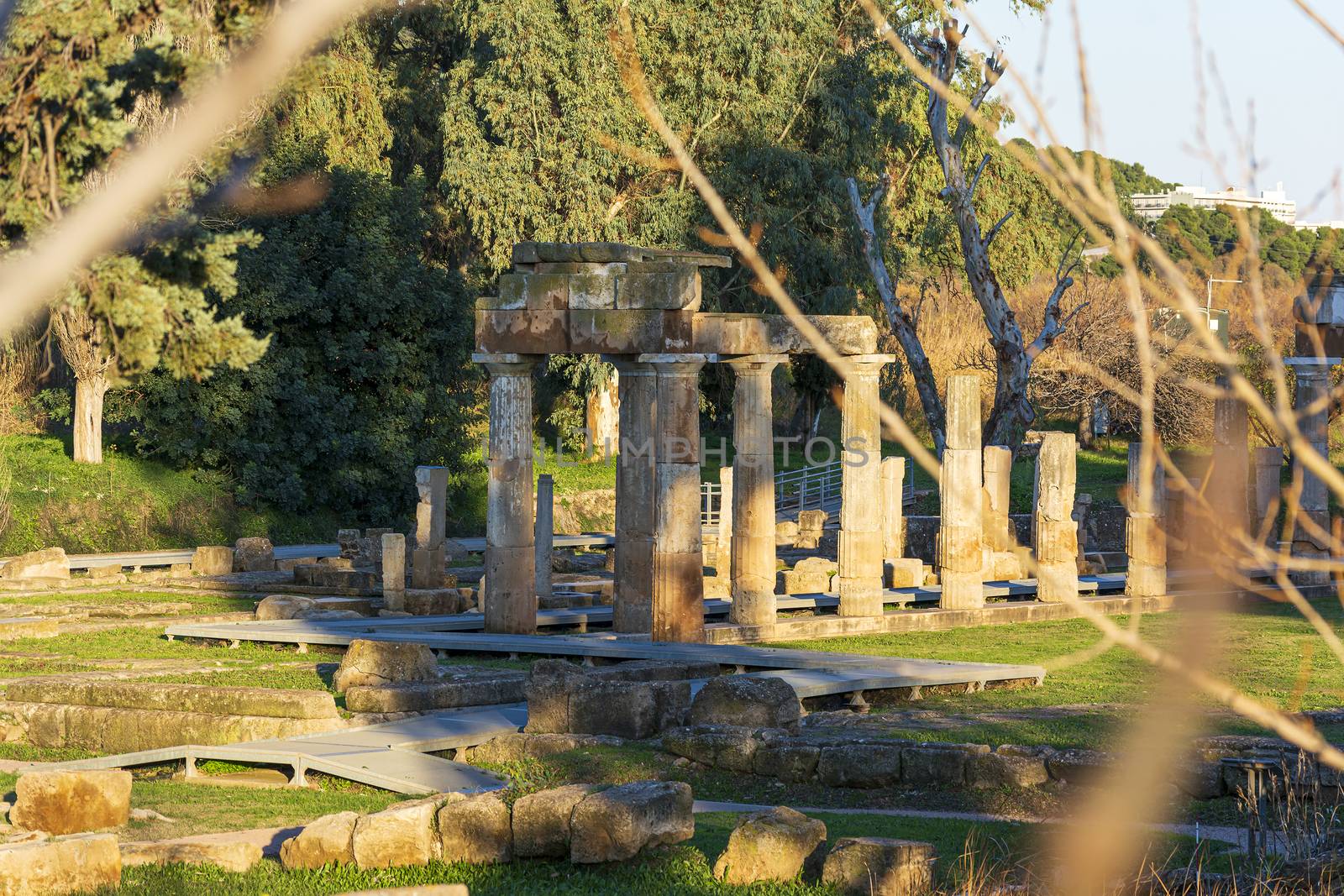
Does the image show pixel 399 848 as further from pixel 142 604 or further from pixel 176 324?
pixel 142 604

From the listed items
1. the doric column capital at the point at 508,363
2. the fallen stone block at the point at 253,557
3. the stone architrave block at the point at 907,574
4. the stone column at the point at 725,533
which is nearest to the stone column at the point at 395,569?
the doric column capital at the point at 508,363

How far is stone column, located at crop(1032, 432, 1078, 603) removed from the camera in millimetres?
27578

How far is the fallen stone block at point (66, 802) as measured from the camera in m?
11.4

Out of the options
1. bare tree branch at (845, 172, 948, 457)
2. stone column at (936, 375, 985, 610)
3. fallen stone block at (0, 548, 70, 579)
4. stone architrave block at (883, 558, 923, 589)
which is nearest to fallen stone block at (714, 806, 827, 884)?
stone column at (936, 375, 985, 610)

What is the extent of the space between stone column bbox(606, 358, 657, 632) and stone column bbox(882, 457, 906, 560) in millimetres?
8881

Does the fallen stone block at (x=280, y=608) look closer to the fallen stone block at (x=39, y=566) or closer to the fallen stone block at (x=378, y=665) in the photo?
the fallen stone block at (x=39, y=566)

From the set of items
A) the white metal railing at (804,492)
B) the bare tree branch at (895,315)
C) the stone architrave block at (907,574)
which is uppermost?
the bare tree branch at (895,315)

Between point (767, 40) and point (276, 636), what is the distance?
84.8ft

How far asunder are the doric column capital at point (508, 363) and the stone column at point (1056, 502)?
914 centimetres

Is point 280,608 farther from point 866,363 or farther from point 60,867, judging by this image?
point 60,867

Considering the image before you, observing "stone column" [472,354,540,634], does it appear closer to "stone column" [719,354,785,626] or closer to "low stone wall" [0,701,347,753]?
"stone column" [719,354,785,626]

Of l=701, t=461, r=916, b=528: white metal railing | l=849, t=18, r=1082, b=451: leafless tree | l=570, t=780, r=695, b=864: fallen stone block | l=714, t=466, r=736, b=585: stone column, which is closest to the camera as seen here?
l=570, t=780, r=695, b=864: fallen stone block

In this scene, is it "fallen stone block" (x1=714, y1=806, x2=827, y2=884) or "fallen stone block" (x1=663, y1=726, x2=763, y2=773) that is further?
"fallen stone block" (x1=663, y1=726, x2=763, y2=773)

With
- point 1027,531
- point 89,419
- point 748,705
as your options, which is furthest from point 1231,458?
point 89,419
